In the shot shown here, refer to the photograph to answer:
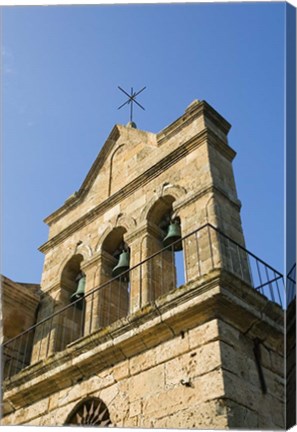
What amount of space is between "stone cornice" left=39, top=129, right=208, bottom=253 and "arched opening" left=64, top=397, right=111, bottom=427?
364cm

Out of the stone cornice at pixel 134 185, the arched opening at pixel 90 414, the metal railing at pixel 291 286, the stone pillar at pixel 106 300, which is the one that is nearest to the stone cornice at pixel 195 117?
the stone cornice at pixel 134 185

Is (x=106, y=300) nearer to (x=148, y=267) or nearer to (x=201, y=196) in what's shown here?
(x=148, y=267)

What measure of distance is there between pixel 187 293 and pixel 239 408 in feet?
4.23

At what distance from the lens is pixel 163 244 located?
7824mm

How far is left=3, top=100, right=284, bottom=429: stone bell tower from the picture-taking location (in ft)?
17.6

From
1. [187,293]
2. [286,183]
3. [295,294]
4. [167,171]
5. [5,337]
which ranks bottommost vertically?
[295,294]

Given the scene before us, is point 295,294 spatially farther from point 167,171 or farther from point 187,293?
point 167,171

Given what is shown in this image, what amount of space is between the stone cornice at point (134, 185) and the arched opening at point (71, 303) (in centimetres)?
70

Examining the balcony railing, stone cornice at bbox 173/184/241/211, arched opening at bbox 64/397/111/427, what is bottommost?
arched opening at bbox 64/397/111/427

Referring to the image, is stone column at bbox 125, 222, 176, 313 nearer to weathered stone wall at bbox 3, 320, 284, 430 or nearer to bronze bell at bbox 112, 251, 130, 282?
bronze bell at bbox 112, 251, 130, 282

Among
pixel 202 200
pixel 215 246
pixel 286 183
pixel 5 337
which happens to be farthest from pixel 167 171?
pixel 5 337

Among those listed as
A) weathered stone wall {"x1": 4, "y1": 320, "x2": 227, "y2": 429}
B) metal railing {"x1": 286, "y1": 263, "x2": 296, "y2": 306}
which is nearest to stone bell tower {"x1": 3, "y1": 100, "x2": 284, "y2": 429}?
weathered stone wall {"x1": 4, "y1": 320, "x2": 227, "y2": 429}

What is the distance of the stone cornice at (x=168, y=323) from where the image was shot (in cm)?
551

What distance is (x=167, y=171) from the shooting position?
8273 millimetres
